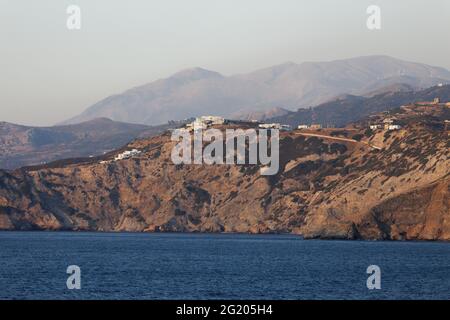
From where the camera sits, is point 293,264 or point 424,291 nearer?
point 424,291

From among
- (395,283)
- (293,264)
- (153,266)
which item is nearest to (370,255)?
(293,264)
